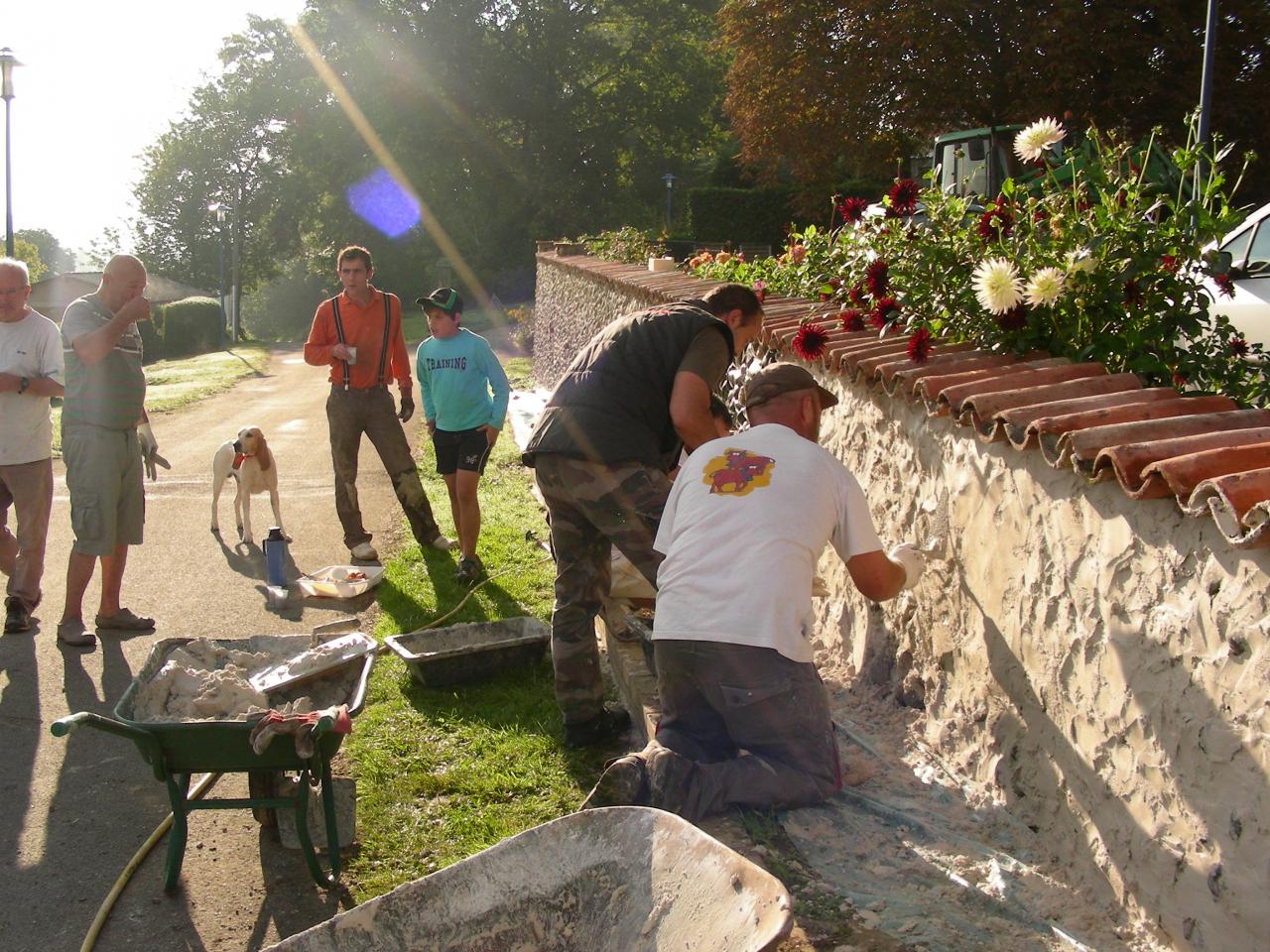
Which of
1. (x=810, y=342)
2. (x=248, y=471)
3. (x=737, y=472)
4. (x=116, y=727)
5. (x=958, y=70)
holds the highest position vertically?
(x=958, y=70)

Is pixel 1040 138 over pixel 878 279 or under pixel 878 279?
over

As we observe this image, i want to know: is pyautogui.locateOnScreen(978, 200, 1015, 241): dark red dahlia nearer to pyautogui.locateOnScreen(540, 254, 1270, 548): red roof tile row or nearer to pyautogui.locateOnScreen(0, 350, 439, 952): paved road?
pyautogui.locateOnScreen(540, 254, 1270, 548): red roof tile row

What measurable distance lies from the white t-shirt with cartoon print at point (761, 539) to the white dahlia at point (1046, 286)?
0.78 m

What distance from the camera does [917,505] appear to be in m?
4.14

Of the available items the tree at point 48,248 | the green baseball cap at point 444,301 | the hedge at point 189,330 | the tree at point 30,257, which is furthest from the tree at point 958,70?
the tree at point 48,248

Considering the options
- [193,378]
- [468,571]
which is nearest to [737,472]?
[468,571]

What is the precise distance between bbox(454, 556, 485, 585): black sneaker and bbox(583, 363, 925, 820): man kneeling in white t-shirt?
3685mm

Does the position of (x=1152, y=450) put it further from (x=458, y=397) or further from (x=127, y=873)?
(x=458, y=397)

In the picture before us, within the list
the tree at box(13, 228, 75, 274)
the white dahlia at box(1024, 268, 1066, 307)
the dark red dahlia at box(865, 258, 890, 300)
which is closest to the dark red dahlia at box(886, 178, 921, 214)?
the dark red dahlia at box(865, 258, 890, 300)

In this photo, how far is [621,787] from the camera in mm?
3316

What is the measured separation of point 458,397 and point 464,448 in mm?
323

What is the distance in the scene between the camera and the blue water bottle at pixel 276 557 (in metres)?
6.86

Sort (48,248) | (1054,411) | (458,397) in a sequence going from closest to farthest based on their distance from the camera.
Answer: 1. (1054,411)
2. (458,397)
3. (48,248)

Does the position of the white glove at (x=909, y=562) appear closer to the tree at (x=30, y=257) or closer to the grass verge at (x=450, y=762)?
the grass verge at (x=450, y=762)
